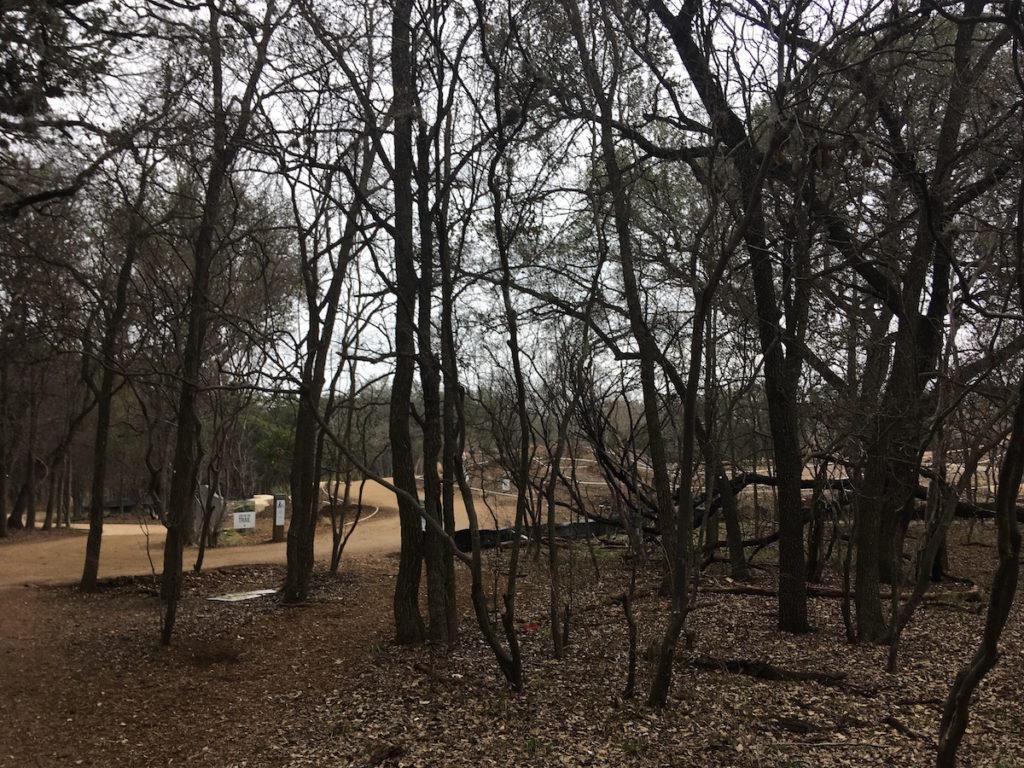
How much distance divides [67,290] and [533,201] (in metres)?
8.73

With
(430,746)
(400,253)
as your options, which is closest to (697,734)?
(430,746)

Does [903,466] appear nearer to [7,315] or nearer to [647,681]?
[647,681]

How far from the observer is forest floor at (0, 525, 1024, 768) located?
4.56 meters

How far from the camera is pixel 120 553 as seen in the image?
53.6 feet

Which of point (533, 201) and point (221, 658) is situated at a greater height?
point (533, 201)

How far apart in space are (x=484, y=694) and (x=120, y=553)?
13346mm

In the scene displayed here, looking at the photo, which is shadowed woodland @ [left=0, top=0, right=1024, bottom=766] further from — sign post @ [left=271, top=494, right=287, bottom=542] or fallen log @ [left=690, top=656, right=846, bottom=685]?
sign post @ [left=271, top=494, right=287, bottom=542]

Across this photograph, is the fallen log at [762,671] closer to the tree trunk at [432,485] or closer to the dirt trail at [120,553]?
the tree trunk at [432,485]

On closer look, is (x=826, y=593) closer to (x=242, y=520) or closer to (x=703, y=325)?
(x=703, y=325)

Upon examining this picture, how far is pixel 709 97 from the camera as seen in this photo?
6.09m

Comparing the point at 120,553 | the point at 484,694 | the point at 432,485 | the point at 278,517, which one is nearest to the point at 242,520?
the point at 278,517

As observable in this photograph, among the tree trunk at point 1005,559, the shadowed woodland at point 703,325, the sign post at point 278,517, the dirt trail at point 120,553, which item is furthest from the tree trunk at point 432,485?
the sign post at point 278,517

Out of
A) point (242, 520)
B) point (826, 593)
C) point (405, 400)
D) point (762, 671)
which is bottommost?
point (762, 671)

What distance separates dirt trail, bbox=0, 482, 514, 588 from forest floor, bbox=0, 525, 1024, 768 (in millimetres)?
2805
